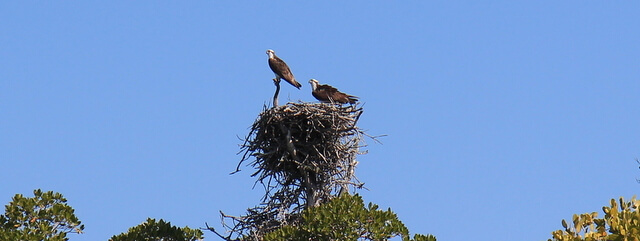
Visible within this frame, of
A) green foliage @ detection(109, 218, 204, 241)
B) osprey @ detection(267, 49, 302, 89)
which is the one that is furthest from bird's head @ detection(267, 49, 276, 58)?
green foliage @ detection(109, 218, 204, 241)

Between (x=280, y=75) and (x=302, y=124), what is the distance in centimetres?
269

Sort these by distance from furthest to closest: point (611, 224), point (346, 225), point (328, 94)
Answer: point (328, 94) → point (346, 225) → point (611, 224)

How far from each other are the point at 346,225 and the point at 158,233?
3.19m

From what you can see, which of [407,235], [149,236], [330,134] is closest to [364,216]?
[407,235]

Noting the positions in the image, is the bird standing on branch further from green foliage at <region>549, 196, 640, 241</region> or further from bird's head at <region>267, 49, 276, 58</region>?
green foliage at <region>549, 196, 640, 241</region>

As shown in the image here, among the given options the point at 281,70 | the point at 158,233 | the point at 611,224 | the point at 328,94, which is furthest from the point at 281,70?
the point at 611,224

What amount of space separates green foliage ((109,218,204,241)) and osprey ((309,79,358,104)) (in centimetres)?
323

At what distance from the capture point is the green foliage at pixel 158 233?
1595 centimetres

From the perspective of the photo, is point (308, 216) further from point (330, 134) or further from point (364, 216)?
point (330, 134)

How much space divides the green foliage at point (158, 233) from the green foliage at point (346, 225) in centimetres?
178

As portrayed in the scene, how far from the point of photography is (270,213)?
54.4ft

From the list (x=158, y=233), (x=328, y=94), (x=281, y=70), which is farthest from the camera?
(x=281, y=70)

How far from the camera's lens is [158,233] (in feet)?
52.5

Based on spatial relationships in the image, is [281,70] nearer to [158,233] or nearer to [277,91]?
[277,91]
